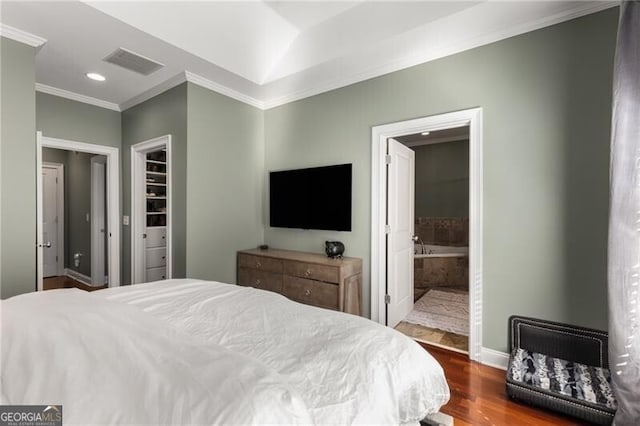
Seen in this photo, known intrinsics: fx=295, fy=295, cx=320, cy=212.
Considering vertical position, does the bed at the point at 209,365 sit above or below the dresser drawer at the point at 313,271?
above

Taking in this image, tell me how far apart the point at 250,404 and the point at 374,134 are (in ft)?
8.96

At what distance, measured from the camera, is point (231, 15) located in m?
2.62

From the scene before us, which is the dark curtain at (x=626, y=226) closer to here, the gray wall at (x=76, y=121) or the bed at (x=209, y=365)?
the bed at (x=209, y=365)

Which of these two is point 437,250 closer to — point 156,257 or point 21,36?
point 156,257

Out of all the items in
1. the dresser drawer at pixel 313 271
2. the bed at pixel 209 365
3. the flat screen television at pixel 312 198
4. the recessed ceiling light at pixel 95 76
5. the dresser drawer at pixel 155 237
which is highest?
the recessed ceiling light at pixel 95 76

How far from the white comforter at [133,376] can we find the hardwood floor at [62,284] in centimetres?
422

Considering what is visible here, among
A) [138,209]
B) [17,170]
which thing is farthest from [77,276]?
[17,170]

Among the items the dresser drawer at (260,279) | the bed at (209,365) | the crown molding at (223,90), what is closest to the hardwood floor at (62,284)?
the dresser drawer at (260,279)

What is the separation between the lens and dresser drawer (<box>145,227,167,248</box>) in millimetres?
4188

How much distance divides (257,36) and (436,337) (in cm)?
347

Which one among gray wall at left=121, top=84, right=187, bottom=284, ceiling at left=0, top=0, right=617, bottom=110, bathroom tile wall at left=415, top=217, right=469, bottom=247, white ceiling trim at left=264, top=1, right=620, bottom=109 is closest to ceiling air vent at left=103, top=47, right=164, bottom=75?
ceiling at left=0, top=0, right=617, bottom=110

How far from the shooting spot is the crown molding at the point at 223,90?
124 inches

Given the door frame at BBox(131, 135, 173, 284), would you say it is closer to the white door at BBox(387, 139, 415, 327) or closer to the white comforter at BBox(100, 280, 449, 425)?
the white comforter at BBox(100, 280, 449, 425)

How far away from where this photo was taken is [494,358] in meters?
2.39
